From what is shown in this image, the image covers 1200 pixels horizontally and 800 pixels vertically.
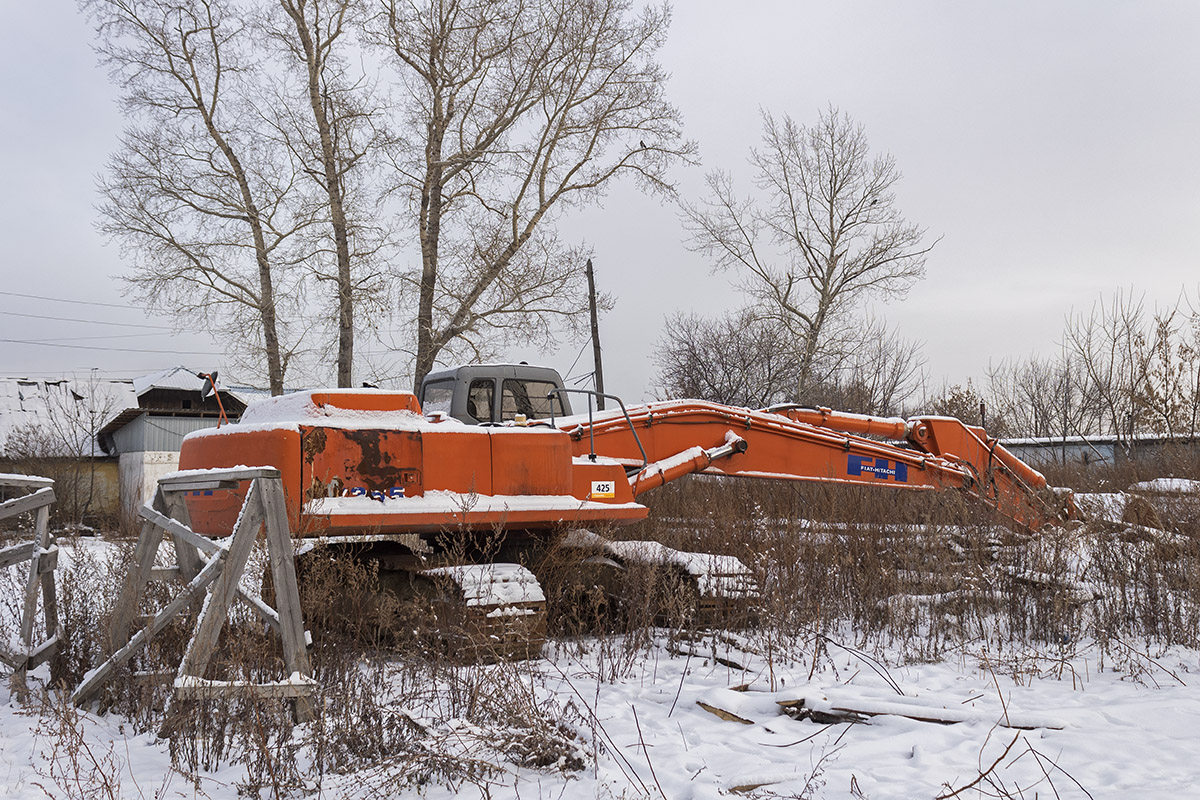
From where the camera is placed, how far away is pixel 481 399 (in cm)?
899

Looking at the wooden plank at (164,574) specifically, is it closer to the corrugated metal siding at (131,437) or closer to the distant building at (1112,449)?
the distant building at (1112,449)

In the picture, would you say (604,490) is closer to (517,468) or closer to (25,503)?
(517,468)

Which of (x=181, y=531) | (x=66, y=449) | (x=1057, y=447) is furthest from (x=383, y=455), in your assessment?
(x=66, y=449)

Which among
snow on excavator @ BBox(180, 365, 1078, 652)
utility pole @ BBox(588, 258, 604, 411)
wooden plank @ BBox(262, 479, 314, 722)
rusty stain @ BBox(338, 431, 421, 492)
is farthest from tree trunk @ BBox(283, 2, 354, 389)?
wooden plank @ BBox(262, 479, 314, 722)

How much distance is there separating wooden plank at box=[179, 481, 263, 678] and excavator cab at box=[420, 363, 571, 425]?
4232mm

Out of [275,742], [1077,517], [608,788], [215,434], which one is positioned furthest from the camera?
[1077,517]

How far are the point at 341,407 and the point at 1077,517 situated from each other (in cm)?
746

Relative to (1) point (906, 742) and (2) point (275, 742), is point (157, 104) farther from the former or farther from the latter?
(1) point (906, 742)

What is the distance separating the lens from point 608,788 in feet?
12.1

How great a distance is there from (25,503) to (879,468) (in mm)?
7022

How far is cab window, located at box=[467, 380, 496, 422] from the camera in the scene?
8930 millimetres

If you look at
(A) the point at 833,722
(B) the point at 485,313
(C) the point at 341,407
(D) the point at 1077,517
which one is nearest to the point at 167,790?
(C) the point at 341,407

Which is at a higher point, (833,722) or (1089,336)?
(1089,336)

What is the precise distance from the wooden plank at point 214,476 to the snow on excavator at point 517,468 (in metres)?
→ 0.19
